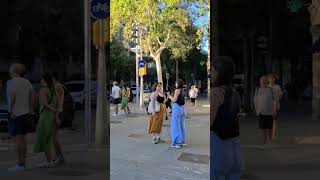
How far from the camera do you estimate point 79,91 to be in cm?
524

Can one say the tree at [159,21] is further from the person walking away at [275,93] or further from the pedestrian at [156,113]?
the person walking away at [275,93]

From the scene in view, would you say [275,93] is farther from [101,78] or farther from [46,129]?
[46,129]

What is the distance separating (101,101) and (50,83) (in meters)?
0.49

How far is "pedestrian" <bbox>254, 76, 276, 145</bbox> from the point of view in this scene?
16.0 ft

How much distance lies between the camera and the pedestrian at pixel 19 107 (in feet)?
16.3

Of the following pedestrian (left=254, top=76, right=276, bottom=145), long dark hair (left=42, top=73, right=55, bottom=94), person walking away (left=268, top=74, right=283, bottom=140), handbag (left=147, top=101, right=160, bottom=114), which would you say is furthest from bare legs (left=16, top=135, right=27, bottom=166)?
handbag (left=147, top=101, right=160, bottom=114)

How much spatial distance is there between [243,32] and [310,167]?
1.33 metres

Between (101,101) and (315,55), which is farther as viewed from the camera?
(101,101)

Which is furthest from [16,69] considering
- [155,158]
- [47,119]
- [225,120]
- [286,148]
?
[155,158]

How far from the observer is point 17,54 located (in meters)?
5.04

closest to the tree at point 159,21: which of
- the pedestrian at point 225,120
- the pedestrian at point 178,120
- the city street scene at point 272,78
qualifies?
the pedestrian at point 178,120

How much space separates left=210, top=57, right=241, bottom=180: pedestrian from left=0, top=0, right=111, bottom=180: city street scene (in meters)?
1.14

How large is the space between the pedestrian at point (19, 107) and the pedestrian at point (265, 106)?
1.95 m

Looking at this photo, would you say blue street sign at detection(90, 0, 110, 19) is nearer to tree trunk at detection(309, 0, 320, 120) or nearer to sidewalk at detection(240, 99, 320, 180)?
sidewalk at detection(240, 99, 320, 180)
